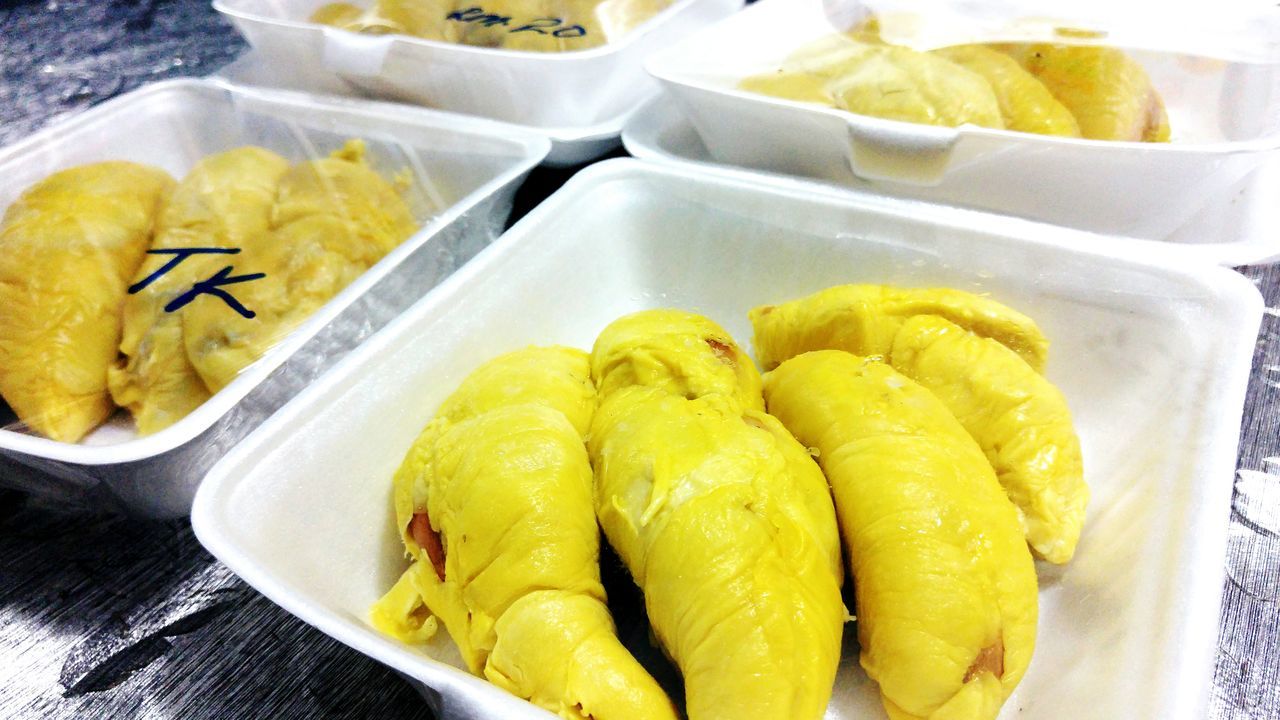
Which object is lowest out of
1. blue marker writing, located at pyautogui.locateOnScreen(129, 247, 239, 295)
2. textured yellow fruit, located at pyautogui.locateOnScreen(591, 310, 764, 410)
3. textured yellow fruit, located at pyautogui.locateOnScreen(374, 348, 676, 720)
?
textured yellow fruit, located at pyautogui.locateOnScreen(374, 348, 676, 720)

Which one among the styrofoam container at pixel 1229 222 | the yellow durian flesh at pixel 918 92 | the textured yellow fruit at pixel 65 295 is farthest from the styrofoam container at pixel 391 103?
the textured yellow fruit at pixel 65 295

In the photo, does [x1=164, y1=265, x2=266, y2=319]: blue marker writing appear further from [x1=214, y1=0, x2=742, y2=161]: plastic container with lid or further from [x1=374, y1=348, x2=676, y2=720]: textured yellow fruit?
[x1=214, y1=0, x2=742, y2=161]: plastic container with lid

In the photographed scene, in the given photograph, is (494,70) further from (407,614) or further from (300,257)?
(407,614)

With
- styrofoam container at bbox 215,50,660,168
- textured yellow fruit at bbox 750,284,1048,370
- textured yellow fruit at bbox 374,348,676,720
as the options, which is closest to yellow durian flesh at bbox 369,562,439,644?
textured yellow fruit at bbox 374,348,676,720

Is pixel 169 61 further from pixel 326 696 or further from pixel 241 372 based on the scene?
pixel 326 696

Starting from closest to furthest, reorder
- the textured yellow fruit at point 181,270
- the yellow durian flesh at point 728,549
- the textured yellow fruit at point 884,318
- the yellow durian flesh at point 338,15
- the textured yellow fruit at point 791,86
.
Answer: the yellow durian flesh at point 728,549
the textured yellow fruit at point 884,318
the textured yellow fruit at point 181,270
the textured yellow fruit at point 791,86
the yellow durian flesh at point 338,15

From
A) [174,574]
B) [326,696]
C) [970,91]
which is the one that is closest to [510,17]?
[970,91]

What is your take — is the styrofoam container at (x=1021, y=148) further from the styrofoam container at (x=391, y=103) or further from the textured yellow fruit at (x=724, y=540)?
the textured yellow fruit at (x=724, y=540)

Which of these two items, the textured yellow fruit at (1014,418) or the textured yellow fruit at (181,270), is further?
the textured yellow fruit at (181,270)
